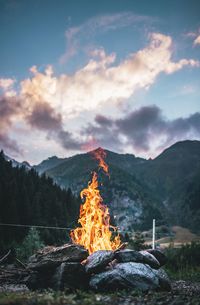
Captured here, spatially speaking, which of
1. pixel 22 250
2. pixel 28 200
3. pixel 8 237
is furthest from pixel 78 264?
pixel 28 200

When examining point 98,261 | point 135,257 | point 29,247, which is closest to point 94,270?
point 98,261

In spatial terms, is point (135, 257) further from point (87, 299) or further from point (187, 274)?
point (187, 274)

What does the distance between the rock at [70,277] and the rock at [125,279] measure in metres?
0.38

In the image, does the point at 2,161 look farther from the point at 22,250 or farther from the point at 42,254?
the point at 42,254

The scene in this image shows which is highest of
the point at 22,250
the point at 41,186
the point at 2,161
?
the point at 2,161

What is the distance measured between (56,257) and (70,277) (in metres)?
1.33

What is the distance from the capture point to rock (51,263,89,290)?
12547 millimetres

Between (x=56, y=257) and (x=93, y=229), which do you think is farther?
(x=93, y=229)

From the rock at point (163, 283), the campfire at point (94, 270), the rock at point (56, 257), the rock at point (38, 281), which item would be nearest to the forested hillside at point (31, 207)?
the rock at point (56, 257)

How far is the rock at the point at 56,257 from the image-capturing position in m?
13.5

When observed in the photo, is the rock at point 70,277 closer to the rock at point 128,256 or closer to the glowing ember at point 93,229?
the rock at point 128,256

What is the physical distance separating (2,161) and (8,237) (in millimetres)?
41582

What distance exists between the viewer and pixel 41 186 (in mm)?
85562

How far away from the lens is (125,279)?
1245 centimetres
